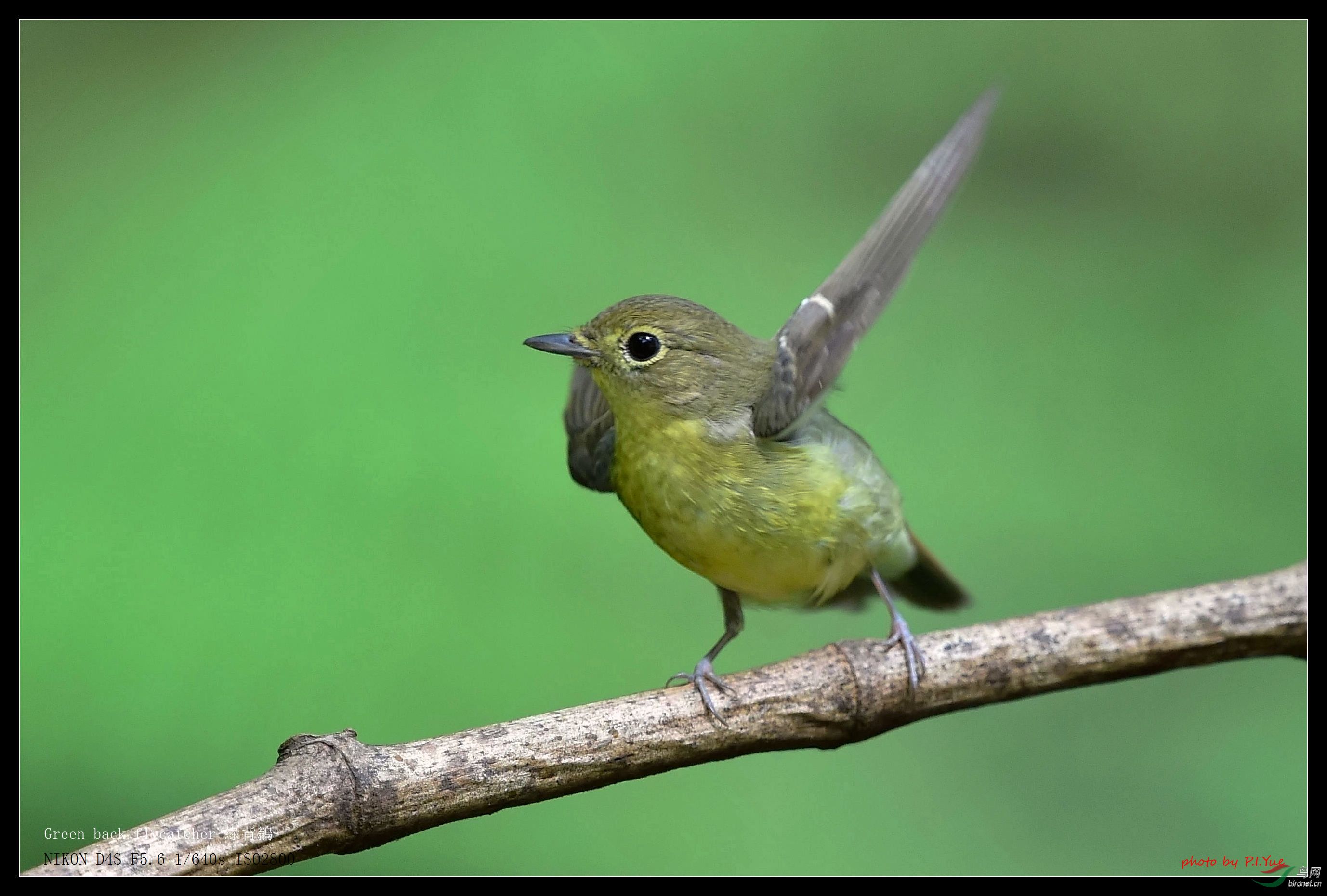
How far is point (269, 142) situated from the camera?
14.6 feet

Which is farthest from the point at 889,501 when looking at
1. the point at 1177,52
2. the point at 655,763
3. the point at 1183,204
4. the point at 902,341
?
the point at 1177,52

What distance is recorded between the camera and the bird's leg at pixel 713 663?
2.65 metres

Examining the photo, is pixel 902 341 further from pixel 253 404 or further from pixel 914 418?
pixel 253 404

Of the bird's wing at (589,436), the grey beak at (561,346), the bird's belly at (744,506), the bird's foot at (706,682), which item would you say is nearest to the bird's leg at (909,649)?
the bird's belly at (744,506)

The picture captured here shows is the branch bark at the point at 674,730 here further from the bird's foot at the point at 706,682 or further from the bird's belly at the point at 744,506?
the bird's belly at the point at 744,506

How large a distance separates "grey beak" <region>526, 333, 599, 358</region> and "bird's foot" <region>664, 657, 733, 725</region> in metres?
0.74

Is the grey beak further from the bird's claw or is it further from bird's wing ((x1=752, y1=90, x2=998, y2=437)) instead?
the bird's claw

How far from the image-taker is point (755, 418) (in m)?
2.84

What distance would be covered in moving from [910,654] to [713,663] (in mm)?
499

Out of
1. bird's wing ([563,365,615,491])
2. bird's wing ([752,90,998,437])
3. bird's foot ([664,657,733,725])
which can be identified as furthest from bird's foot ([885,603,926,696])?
bird's wing ([563,365,615,491])

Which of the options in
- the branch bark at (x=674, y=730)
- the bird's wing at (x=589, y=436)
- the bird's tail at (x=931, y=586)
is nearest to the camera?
the branch bark at (x=674, y=730)

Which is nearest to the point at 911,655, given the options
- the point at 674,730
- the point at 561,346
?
the point at 674,730

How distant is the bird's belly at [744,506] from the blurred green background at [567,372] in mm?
688

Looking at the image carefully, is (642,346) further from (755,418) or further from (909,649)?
(909,649)
